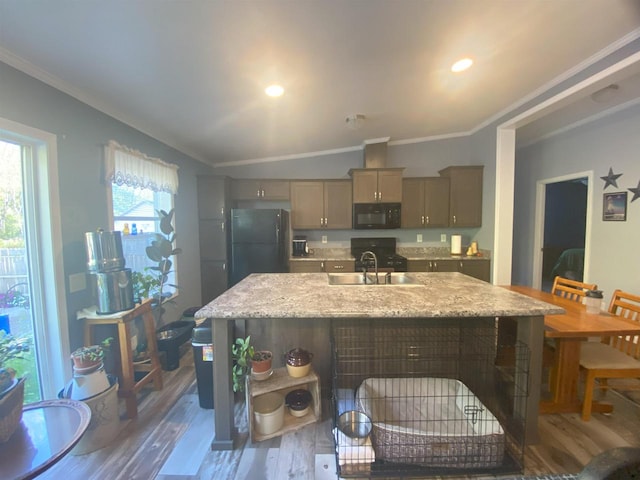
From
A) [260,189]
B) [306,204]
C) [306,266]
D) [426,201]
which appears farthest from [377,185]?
[260,189]

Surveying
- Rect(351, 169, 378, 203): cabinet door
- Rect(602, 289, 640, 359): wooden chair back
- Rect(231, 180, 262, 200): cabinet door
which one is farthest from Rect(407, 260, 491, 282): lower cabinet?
Rect(231, 180, 262, 200): cabinet door

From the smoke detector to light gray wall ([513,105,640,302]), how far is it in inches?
112

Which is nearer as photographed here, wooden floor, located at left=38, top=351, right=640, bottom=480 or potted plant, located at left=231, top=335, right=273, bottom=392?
wooden floor, located at left=38, top=351, right=640, bottom=480

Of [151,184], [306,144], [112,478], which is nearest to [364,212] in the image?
[306,144]

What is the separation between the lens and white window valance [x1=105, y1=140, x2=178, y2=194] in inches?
90.9

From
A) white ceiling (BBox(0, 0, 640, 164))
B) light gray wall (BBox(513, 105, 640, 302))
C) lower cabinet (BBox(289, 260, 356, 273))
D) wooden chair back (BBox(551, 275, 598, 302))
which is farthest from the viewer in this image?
lower cabinet (BBox(289, 260, 356, 273))

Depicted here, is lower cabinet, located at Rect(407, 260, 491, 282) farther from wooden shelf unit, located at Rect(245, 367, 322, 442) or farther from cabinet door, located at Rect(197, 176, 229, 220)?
cabinet door, located at Rect(197, 176, 229, 220)

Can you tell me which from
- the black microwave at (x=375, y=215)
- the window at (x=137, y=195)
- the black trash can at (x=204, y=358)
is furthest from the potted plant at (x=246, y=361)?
the black microwave at (x=375, y=215)

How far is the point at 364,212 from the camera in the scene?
4.06 metres

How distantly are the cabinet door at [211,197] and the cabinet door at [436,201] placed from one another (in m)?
2.97

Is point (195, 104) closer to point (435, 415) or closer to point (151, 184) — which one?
point (151, 184)

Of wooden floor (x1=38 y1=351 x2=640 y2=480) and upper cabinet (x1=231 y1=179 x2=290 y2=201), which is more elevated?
upper cabinet (x1=231 y1=179 x2=290 y2=201)

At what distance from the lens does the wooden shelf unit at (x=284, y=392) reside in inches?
67.6

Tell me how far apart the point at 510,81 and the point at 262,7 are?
244 cm
